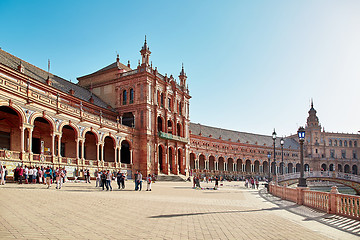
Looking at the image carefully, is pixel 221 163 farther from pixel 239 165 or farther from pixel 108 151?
pixel 108 151

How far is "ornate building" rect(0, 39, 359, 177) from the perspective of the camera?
2878 centimetres

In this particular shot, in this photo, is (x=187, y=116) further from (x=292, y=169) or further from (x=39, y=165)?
(x=292, y=169)

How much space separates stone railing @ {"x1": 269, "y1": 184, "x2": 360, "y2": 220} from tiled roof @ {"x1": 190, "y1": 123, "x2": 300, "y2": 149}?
195 feet

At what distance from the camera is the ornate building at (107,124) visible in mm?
28781

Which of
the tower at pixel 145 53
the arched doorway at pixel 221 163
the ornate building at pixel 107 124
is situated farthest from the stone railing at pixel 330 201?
the arched doorway at pixel 221 163

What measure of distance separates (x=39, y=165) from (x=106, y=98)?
24585 millimetres

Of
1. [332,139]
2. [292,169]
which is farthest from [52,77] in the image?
[332,139]

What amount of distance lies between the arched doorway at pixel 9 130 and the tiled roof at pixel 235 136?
4980 cm

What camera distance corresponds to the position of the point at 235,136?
3674 inches

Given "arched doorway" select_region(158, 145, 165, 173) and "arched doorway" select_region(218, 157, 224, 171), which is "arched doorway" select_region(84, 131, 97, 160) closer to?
"arched doorway" select_region(158, 145, 165, 173)

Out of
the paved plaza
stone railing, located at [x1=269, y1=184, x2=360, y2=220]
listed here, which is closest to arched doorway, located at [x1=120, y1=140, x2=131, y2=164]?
stone railing, located at [x1=269, y1=184, x2=360, y2=220]

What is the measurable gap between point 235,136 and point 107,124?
195 feet

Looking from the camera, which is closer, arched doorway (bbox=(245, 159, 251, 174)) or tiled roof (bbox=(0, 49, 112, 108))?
tiled roof (bbox=(0, 49, 112, 108))

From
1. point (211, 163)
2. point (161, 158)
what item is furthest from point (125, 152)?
point (211, 163)
